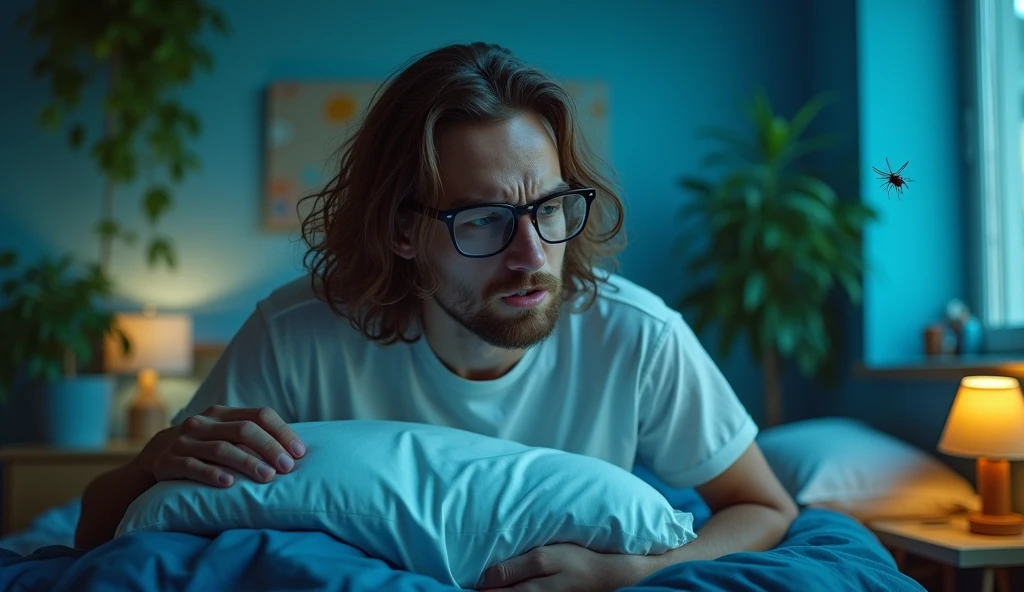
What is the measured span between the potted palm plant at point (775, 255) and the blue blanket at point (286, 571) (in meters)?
2.30

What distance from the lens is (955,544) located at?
1.99m

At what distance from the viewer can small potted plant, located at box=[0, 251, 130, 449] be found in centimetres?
338

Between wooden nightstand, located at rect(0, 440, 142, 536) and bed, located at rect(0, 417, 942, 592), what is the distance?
2.32m

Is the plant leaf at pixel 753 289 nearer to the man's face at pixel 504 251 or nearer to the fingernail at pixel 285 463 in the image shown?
the man's face at pixel 504 251

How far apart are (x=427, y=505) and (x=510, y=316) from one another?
1.13 feet

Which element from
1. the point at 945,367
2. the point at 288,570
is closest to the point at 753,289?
the point at 945,367

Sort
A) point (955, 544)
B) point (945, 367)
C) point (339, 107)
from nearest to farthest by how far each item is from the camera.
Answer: point (955, 544)
point (945, 367)
point (339, 107)

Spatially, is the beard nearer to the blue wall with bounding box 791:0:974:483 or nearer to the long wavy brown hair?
the long wavy brown hair

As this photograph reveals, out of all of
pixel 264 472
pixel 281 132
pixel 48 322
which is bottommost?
pixel 264 472

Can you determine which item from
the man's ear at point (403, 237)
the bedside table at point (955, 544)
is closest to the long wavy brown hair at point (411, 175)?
the man's ear at point (403, 237)

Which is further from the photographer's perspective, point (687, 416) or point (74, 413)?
point (74, 413)

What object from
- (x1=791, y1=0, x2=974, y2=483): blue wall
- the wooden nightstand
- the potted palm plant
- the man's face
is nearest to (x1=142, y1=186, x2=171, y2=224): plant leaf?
the wooden nightstand

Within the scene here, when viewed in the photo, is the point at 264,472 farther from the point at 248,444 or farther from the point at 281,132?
the point at 281,132

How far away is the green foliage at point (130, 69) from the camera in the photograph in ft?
11.6
